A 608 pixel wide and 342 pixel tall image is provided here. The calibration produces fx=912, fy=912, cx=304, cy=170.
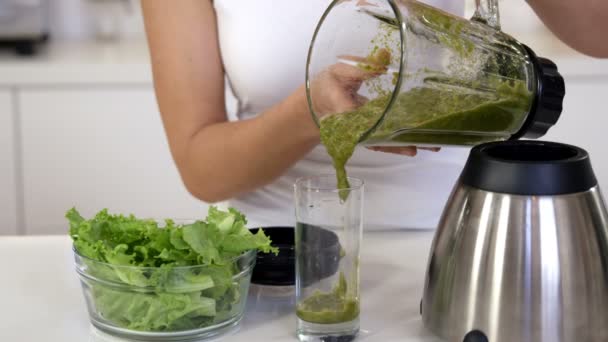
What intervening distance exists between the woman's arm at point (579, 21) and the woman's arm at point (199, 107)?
0.42 m

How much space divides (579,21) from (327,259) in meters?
0.63

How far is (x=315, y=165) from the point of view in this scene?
1347mm

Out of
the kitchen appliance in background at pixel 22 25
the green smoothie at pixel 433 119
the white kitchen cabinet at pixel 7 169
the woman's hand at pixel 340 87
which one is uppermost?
the kitchen appliance in background at pixel 22 25

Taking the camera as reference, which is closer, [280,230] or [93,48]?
[280,230]

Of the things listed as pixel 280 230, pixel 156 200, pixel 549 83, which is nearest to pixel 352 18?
pixel 549 83

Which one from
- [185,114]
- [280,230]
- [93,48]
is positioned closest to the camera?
[280,230]

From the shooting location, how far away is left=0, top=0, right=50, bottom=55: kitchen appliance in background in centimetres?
237

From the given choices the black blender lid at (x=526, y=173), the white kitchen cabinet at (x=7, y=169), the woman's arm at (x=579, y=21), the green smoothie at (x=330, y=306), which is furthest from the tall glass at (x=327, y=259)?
the white kitchen cabinet at (x=7, y=169)

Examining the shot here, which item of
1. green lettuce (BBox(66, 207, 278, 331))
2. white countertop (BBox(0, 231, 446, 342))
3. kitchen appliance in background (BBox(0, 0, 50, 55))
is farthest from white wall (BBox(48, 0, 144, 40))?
green lettuce (BBox(66, 207, 278, 331))

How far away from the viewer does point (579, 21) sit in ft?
4.22

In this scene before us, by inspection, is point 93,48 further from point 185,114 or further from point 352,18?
point 352,18

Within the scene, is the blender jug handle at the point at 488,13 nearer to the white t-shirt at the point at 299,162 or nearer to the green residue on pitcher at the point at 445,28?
the green residue on pitcher at the point at 445,28

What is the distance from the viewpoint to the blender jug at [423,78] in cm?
82

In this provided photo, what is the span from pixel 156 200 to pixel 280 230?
1.31m
